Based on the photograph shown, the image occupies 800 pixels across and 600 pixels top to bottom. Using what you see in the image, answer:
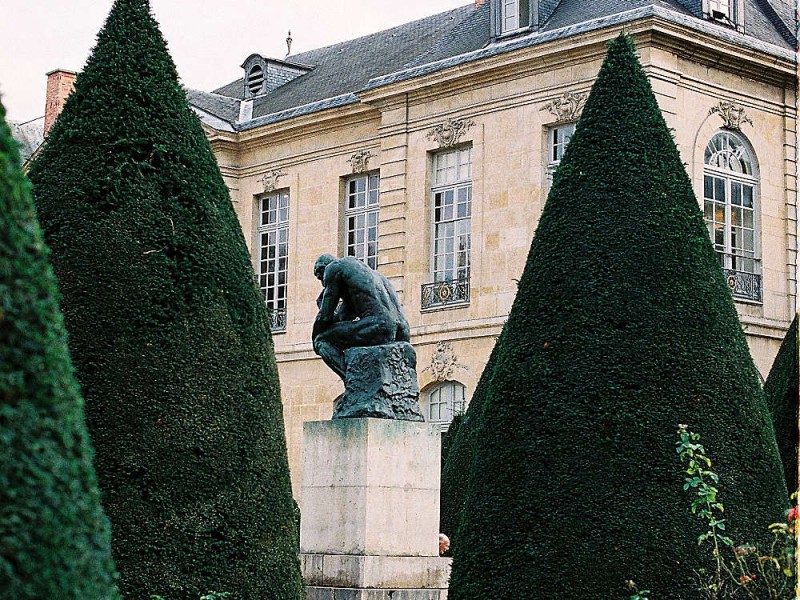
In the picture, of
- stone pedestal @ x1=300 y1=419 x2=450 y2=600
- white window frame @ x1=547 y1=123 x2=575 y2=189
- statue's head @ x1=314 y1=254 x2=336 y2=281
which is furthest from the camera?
white window frame @ x1=547 y1=123 x2=575 y2=189

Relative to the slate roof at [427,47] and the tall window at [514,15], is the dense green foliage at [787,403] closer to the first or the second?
the slate roof at [427,47]

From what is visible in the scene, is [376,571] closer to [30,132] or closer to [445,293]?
[445,293]

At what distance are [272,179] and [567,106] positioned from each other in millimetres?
7370

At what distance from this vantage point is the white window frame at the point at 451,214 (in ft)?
77.0

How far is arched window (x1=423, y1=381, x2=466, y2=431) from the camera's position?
23.1m

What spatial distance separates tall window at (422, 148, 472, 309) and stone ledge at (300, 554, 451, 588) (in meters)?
12.7

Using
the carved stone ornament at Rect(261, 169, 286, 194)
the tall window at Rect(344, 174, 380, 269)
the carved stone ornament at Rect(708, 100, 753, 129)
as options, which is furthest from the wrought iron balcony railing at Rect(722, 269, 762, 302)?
the carved stone ornament at Rect(261, 169, 286, 194)

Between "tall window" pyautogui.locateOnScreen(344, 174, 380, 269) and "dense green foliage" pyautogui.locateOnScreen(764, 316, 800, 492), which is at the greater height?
"tall window" pyautogui.locateOnScreen(344, 174, 380, 269)

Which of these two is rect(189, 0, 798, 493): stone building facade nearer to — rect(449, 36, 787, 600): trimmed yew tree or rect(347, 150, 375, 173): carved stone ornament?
rect(347, 150, 375, 173): carved stone ornament

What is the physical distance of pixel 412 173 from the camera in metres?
24.2

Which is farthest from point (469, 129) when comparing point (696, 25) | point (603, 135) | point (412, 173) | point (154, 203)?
point (154, 203)

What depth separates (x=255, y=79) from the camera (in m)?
29.5

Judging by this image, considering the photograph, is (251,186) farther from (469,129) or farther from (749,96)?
(749,96)

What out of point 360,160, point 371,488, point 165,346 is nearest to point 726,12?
point 360,160
